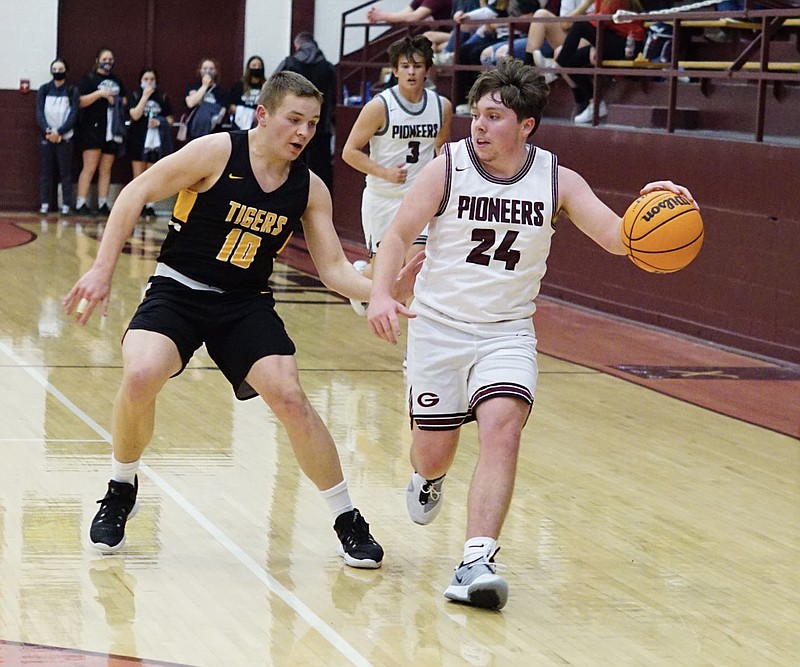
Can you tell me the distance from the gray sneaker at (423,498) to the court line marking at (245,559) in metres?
0.69

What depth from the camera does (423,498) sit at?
5547mm

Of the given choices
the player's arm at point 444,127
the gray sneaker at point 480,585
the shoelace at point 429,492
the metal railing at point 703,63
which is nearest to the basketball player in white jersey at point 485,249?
the gray sneaker at point 480,585

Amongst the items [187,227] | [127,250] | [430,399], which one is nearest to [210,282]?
[187,227]

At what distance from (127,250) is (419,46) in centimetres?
703

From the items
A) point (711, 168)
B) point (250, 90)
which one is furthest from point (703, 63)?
point (250, 90)

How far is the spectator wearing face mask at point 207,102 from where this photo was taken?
19.4 meters

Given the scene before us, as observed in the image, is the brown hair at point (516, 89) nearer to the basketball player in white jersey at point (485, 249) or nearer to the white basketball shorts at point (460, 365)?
the basketball player in white jersey at point (485, 249)

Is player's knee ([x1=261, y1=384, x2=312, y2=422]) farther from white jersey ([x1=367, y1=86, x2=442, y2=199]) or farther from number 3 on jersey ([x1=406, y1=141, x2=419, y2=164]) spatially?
number 3 on jersey ([x1=406, y1=141, x2=419, y2=164])

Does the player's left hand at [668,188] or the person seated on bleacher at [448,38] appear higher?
the person seated on bleacher at [448,38]

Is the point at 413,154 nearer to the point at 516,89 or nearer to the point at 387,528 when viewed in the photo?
the point at 387,528

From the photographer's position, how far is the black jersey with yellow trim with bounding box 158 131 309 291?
5.26 meters

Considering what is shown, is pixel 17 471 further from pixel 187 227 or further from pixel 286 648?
pixel 286 648

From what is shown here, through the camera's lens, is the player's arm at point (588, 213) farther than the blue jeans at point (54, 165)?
No

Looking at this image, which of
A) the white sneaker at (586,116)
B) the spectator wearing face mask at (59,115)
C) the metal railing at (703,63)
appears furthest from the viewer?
the spectator wearing face mask at (59,115)
